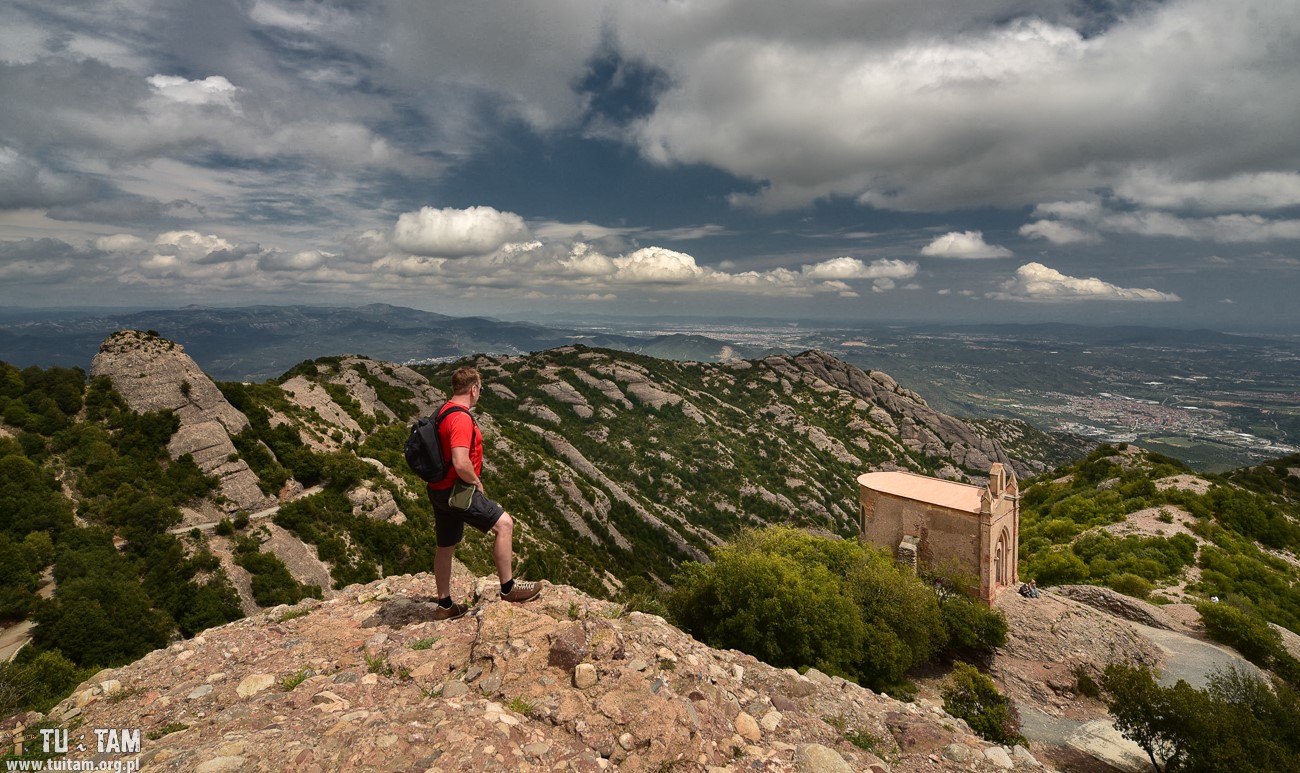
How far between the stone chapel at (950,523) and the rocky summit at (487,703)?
20.8 metres

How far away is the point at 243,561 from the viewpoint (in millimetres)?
32500

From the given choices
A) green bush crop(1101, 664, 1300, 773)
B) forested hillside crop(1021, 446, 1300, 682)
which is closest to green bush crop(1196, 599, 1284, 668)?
forested hillside crop(1021, 446, 1300, 682)

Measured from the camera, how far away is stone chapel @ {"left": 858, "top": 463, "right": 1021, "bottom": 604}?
27.3 metres

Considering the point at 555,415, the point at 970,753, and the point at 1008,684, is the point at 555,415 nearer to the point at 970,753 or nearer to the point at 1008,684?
the point at 1008,684

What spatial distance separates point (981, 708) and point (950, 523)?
1541 cm

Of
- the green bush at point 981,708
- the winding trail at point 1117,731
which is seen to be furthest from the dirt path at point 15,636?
the winding trail at point 1117,731

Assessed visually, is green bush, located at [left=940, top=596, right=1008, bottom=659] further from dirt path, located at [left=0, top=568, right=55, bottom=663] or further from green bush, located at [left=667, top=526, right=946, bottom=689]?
dirt path, located at [left=0, top=568, right=55, bottom=663]

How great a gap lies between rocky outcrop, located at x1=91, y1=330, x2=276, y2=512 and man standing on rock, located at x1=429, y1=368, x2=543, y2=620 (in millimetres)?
39609

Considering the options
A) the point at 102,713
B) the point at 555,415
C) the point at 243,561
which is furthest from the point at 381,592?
the point at 555,415

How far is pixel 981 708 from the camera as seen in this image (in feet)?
49.2

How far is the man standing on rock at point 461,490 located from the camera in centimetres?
802

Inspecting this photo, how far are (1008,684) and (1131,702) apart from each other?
859 centimetres

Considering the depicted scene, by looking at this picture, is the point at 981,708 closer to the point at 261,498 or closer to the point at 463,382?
the point at 463,382

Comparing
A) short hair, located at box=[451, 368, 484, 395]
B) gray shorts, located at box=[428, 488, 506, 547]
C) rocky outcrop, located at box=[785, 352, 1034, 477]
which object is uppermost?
short hair, located at box=[451, 368, 484, 395]
